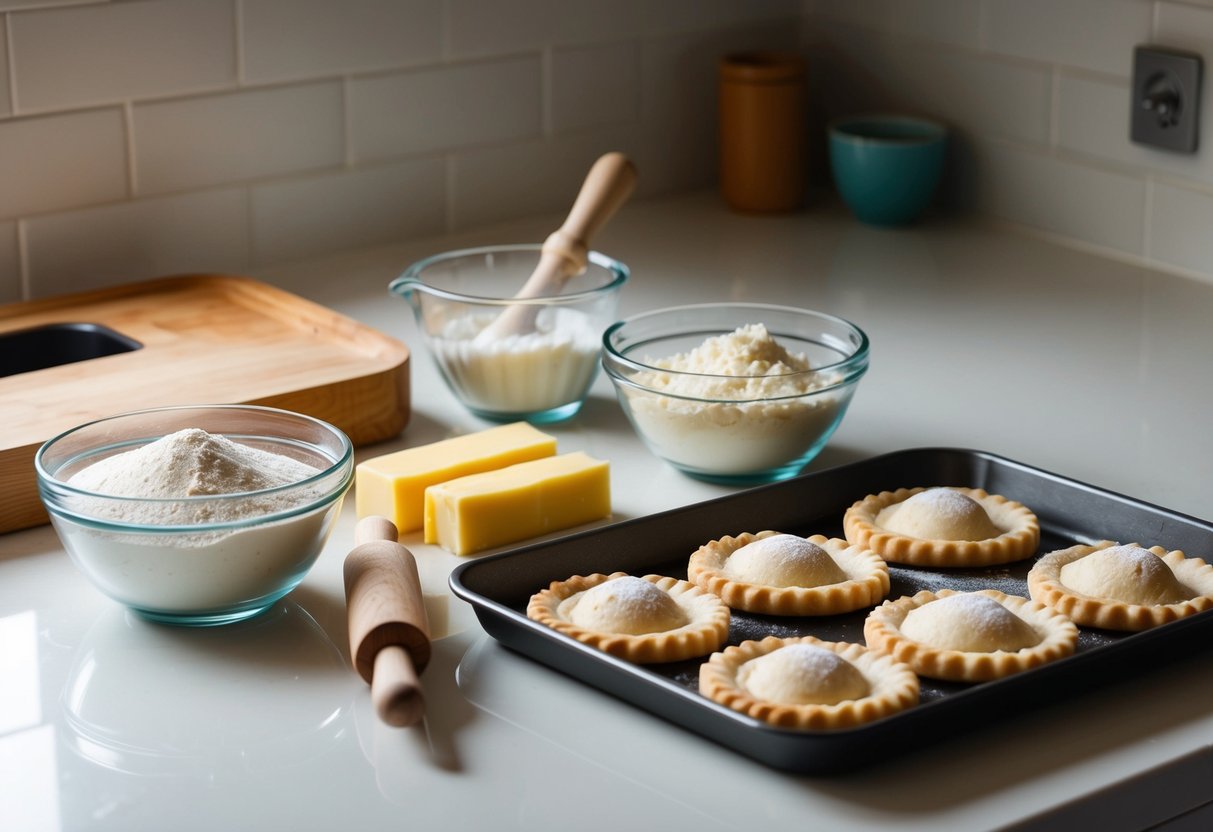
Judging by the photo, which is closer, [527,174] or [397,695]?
[397,695]

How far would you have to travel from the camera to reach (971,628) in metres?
0.92

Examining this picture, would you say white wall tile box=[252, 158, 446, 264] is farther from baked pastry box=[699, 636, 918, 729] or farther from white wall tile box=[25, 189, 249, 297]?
baked pastry box=[699, 636, 918, 729]

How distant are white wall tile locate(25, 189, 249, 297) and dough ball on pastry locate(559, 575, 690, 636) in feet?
3.08

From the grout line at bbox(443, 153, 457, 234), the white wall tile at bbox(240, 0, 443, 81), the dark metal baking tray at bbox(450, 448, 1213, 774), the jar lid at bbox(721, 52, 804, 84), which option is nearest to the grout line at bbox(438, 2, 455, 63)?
the white wall tile at bbox(240, 0, 443, 81)

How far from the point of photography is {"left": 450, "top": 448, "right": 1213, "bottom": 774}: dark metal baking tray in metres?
0.84

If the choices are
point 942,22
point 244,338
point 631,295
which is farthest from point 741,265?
point 244,338

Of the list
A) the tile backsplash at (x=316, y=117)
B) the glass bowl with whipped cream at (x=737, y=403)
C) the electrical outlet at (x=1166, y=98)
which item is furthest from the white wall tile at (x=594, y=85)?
the glass bowl with whipped cream at (x=737, y=403)

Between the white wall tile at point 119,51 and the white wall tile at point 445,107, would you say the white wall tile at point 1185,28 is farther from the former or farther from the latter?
the white wall tile at point 119,51

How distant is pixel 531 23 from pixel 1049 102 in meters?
0.66

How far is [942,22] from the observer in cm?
201

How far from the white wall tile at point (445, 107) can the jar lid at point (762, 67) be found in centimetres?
26

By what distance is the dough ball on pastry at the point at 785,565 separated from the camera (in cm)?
101

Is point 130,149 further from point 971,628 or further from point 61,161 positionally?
point 971,628

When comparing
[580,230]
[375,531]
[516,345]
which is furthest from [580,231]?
[375,531]
